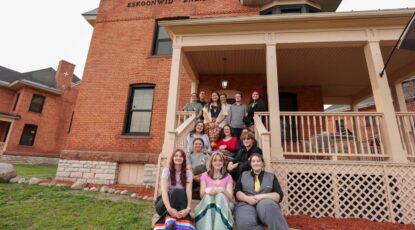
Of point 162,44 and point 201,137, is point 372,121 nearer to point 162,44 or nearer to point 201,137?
point 201,137

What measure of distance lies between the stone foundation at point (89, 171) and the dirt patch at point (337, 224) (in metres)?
6.30

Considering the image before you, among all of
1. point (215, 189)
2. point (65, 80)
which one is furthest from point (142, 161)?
point (65, 80)

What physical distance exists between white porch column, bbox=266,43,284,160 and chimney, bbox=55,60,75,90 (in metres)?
22.0

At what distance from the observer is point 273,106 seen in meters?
5.22

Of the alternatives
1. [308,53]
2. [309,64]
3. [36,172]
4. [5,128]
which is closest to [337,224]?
[308,53]

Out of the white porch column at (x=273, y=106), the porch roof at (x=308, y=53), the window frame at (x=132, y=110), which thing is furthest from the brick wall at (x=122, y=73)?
the white porch column at (x=273, y=106)

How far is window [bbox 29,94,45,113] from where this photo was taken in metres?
18.6

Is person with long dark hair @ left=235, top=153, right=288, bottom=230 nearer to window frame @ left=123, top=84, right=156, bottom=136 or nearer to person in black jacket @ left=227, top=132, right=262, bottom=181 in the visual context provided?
person in black jacket @ left=227, top=132, right=262, bottom=181

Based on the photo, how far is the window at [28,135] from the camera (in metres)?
17.5

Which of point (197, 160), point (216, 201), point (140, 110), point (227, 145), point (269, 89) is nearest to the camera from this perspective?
point (216, 201)

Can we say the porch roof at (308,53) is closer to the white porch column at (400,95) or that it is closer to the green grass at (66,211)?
the white porch column at (400,95)

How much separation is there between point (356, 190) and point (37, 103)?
23379 millimetres

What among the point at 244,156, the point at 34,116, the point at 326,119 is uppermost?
the point at 34,116

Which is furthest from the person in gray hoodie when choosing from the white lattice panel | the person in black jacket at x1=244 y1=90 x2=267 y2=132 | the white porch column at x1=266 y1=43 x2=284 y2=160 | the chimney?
the chimney
